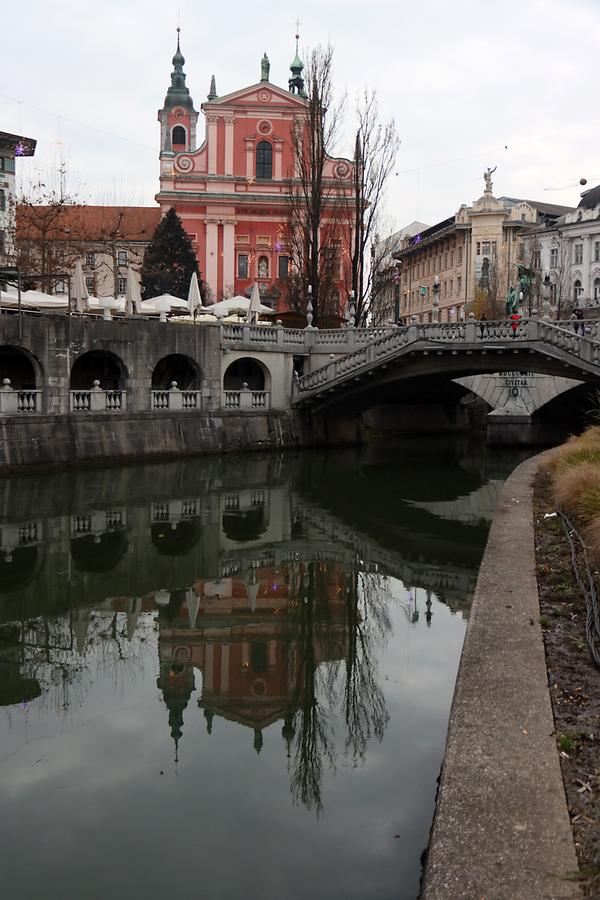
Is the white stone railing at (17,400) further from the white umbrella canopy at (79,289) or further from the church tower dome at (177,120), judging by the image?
the church tower dome at (177,120)

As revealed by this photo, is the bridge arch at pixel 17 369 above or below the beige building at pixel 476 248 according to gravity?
below

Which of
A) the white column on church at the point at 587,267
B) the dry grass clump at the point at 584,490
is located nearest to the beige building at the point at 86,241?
the dry grass clump at the point at 584,490

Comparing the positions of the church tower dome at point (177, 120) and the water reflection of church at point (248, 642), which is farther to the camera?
the church tower dome at point (177, 120)

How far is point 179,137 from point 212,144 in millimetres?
34421

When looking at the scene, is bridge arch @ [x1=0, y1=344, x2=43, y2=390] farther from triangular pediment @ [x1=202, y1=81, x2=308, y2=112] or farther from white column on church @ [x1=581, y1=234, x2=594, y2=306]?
white column on church @ [x1=581, y1=234, x2=594, y2=306]

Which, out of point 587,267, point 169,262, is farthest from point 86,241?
point 587,267

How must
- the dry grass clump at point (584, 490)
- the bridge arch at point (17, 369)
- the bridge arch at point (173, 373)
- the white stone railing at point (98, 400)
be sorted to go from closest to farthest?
the dry grass clump at point (584, 490)
the white stone railing at point (98, 400)
the bridge arch at point (17, 369)
the bridge arch at point (173, 373)

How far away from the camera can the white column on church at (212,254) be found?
69.4 m

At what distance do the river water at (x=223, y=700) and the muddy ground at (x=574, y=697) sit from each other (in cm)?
121

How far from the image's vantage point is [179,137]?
101 m

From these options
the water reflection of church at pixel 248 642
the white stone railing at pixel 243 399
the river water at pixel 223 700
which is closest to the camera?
the river water at pixel 223 700

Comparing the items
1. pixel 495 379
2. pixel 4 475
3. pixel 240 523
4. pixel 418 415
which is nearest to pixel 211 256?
pixel 418 415

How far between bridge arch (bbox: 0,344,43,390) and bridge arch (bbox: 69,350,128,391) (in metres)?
1.56

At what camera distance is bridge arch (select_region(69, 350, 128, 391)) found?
108 feet
